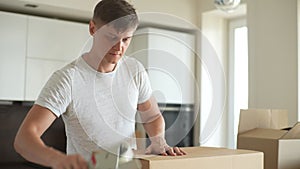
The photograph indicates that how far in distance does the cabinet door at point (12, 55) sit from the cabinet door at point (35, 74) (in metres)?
0.04

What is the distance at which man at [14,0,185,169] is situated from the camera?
83cm

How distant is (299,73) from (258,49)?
33cm

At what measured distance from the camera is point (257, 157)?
3.22 ft

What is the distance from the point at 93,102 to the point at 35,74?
1692mm

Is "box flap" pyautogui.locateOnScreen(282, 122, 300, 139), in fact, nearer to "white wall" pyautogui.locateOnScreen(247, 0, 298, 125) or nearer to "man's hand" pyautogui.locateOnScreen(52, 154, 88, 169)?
"man's hand" pyautogui.locateOnScreen(52, 154, 88, 169)

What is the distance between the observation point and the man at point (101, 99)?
0.83m

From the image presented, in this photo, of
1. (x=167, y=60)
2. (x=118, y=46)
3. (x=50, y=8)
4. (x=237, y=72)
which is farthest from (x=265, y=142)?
(x=237, y=72)

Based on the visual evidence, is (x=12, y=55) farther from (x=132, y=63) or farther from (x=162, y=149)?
(x=162, y=149)

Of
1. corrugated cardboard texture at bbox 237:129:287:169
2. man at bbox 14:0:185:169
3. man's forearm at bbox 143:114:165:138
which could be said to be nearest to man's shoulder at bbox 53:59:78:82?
man at bbox 14:0:185:169

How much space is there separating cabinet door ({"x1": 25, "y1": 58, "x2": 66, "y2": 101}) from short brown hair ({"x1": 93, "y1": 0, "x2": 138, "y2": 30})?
1770 mm

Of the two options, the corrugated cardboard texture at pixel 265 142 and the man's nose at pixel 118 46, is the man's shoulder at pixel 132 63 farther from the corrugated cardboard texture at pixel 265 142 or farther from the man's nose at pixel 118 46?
the corrugated cardboard texture at pixel 265 142

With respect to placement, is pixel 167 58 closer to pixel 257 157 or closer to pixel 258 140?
pixel 257 157

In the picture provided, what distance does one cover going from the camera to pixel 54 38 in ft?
8.61

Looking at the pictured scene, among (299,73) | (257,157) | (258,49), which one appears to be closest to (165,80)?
(257,157)
